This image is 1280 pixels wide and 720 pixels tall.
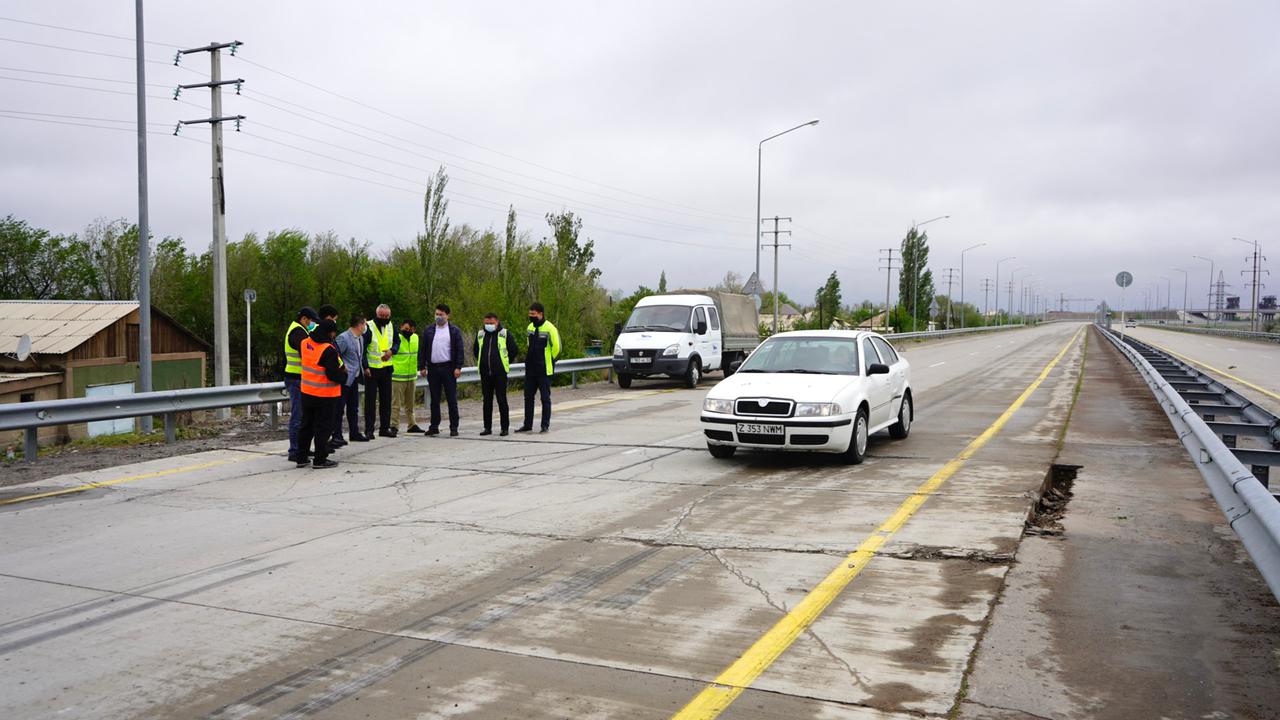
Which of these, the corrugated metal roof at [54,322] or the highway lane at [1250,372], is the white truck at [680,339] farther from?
the corrugated metal roof at [54,322]

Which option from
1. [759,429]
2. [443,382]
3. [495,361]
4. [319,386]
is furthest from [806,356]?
[319,386]

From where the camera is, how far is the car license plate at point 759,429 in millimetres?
10328

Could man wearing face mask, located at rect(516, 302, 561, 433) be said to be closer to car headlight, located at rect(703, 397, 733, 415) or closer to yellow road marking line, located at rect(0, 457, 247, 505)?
car headlight, located at rect(703, 397, 733, 415)

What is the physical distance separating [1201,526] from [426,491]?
679 centimetres

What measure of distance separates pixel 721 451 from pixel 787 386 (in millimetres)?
1113

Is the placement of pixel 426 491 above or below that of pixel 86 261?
below

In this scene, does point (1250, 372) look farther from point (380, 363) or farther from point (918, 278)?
point (918, 278)

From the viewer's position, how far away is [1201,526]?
7574 millimetres

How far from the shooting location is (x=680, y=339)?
22.7 metres

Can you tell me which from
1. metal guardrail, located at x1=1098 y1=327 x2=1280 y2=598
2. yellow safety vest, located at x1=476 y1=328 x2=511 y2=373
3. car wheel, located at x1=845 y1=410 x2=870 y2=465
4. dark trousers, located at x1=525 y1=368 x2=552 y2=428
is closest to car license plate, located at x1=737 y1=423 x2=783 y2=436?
car wheel, located at x1=845 y1=410 x2=870 y2=465

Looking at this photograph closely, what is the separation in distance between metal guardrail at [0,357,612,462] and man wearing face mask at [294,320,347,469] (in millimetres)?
2084

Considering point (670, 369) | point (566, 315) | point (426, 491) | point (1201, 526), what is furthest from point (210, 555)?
point (566, 315)

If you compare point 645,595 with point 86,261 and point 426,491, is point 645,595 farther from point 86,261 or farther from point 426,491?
point 86,261

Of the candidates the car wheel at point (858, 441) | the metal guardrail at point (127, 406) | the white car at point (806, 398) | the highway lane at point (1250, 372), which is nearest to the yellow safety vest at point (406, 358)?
the metal guardrail at point (127, 406)
